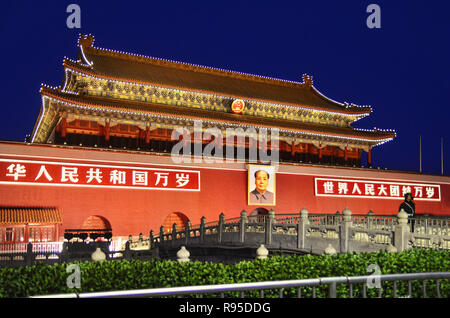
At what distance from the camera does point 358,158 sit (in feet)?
96.1

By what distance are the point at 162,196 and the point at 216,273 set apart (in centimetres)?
1532

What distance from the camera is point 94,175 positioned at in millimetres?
20234

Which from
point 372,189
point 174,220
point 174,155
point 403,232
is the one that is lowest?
point 174,220

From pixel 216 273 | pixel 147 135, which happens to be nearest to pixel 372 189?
pixel 147 135

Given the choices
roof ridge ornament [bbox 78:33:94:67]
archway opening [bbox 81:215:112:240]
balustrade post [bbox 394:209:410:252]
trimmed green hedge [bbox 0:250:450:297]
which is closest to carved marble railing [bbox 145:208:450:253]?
balustrade post [bbox 394:209:410:252]

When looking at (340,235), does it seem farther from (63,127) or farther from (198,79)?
(198,79)

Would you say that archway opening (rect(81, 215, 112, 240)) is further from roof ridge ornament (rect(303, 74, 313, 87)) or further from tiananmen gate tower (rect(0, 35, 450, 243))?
roof ridge ornament (rect(303, 74, 313, 87))

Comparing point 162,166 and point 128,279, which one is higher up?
point 162,166

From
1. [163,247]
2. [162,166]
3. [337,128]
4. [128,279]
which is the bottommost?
[163,247]
